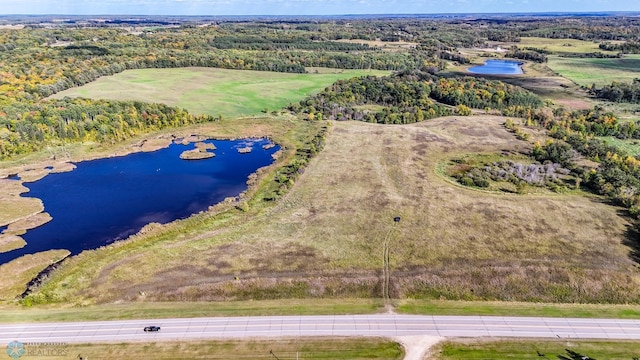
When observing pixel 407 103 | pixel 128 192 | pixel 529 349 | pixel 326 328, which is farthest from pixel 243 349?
pixel 407 103

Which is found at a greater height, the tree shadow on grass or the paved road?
the tree shadow on grass

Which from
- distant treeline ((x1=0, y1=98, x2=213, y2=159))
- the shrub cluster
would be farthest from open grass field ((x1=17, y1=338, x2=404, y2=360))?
distant treeline ((x1=0, y1=98, x2=213, y2=159))

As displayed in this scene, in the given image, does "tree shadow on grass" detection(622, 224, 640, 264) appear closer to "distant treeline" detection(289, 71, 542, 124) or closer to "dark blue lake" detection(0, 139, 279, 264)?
"dark blue lake" detection(0, 139, 279, 264)

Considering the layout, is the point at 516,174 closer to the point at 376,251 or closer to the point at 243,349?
the point at 376,251

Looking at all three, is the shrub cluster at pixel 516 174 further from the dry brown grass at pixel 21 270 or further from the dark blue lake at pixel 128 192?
the dry brown grass at pixel 21 270

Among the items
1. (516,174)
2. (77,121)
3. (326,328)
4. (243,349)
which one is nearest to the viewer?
(243,349)

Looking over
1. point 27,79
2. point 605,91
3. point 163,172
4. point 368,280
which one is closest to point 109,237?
point 163,172

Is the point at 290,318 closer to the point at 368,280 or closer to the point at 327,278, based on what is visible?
the point at 327,278

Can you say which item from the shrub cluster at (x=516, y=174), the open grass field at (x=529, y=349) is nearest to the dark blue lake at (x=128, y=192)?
the shrub cluster at (x=516, y=174)
